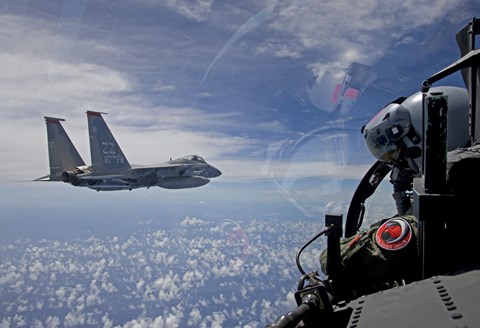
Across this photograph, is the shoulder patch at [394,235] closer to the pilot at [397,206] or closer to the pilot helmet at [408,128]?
the pilot at [397,206]

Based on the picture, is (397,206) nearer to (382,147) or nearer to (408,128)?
(382,147)

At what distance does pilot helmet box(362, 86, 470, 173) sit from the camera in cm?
287

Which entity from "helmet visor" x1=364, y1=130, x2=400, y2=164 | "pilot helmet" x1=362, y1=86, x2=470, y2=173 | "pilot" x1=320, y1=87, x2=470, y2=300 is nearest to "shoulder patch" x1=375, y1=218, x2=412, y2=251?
"pilot" x1=320, y1=87, x2=470, y2=300

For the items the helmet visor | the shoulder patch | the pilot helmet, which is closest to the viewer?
the shoulder patch

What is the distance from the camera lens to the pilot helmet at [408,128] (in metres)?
2.87

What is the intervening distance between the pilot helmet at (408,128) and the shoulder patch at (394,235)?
3.32 feet

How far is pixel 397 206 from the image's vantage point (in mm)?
3773

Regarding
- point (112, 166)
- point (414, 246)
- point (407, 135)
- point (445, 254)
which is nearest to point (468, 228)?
point (445, 254)

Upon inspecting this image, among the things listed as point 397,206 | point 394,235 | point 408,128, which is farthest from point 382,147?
point 394,235

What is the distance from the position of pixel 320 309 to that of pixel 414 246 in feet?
2.17

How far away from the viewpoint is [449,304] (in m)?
1.45

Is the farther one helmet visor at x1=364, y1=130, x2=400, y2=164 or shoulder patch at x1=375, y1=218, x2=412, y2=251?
helmet visor at x1=364, y1=130, x2=400, y2=164

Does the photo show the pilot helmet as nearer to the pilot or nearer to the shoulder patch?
the pilot

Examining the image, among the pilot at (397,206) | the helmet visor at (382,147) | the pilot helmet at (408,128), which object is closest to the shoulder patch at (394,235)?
the pilot at (397,206)
